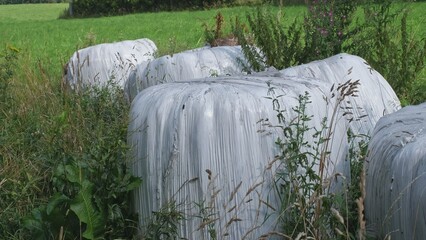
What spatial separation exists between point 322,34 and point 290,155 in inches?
104

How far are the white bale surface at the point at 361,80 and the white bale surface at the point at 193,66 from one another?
1106 mm

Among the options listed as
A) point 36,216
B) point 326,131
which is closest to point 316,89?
point 326,131

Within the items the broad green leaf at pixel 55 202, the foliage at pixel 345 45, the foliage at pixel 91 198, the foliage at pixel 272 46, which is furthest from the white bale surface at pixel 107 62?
the broad green leaf at pixel 55 202

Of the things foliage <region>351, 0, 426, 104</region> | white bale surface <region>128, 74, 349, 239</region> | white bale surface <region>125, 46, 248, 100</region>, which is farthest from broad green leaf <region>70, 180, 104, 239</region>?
foliage <region>351, 0, 426, 104</region>

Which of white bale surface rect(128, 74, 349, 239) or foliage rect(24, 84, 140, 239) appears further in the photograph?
foliage rect(24, 84, 140, 239)

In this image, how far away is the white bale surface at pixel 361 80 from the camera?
15.1 feet

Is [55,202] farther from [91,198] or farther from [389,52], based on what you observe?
[389,52]

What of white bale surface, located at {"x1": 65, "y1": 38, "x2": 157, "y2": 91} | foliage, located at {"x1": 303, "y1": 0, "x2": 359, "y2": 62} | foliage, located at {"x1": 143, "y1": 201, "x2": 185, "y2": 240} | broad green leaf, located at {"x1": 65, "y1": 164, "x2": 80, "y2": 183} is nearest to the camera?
foliage, located at {"x1": 143, "y1": 201, "x2": 185, "y2": 240}

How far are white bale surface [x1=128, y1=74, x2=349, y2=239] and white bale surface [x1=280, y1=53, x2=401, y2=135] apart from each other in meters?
0.90

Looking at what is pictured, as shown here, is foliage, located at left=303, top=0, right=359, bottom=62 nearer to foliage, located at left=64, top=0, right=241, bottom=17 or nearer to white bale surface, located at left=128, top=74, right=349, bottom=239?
white bale surface, located at left=128, top=74, right=349, bottom=239

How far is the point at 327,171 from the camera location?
3545mm

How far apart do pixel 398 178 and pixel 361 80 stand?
5.21 ft

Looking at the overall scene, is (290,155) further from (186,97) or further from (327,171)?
(186,97)

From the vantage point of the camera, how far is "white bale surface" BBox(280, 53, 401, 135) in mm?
4602
